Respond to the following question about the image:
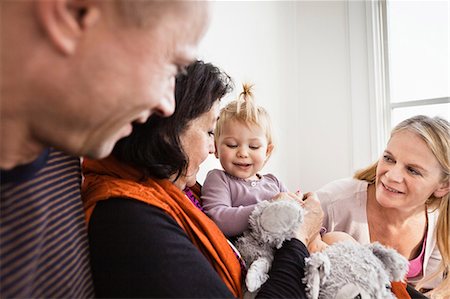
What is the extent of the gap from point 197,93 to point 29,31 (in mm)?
562

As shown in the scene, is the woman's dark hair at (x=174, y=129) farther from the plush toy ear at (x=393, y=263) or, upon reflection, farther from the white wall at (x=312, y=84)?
the white wall at (x=312, y=84)

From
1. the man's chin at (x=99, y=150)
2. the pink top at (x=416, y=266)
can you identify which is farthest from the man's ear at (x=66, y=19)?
the pink top at (x=416, y=266)

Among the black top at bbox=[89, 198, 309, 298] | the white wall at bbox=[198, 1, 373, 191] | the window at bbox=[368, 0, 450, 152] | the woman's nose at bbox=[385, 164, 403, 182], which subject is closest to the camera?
the black top at bbox=[89, 198, 309, 298]

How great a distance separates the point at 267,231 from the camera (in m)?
1.06

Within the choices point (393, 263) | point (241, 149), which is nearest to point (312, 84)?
point (241, 149)

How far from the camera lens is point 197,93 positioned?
0.99m

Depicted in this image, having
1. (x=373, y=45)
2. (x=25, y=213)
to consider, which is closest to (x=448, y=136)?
(x=373, y=45)

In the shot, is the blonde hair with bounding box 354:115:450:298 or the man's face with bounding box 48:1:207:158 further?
the blonde hair with bounding box 354:115:450:298

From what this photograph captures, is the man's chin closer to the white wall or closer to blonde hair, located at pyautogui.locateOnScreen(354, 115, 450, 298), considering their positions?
blonde hair, located at pyautogui.locateOnScreen(354, 115, 450, 298)

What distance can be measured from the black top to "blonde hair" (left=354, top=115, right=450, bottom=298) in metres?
1.22

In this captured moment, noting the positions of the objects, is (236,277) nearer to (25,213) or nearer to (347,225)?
(25,213)

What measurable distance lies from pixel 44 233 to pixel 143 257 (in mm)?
184

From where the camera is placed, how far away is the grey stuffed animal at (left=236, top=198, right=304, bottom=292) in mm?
1050

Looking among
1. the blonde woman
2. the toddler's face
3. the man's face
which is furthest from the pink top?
the man's face
